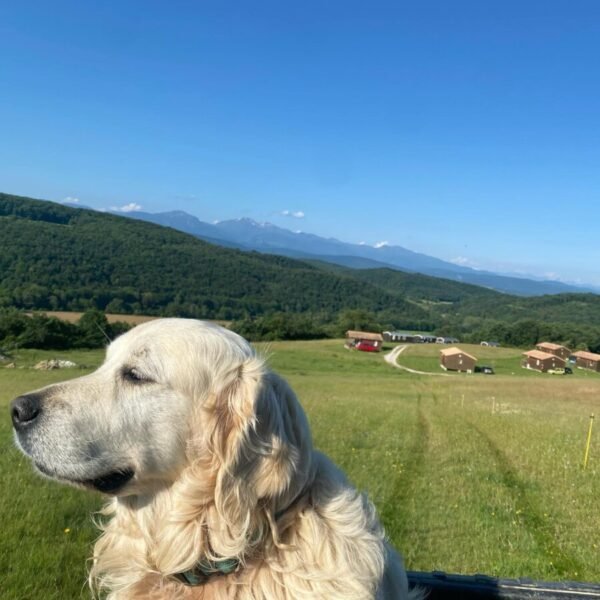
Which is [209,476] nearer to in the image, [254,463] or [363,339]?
[254,463]

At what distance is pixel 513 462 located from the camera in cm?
1084

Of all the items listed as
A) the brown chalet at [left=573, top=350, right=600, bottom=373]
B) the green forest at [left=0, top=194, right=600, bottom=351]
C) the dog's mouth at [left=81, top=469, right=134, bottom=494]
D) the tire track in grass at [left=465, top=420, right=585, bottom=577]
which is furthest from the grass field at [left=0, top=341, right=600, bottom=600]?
the brown chalet at [left=573, top=350, right=600, bottom=373]

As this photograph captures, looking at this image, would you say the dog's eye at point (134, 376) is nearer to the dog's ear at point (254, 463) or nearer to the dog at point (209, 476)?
the dog at point (209, 476)

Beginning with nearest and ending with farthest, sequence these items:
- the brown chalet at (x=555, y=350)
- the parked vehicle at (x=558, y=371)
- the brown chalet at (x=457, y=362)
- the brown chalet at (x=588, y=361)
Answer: the brown chalet at (x=457, y=362)
the parked vehicle at (x=558, y=371)
the brown chalet at (x=588, y=361)
the brown chalet at (x=555, y=350)

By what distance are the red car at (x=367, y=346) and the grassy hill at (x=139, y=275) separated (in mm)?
31551

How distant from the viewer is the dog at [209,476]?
8.45 ft

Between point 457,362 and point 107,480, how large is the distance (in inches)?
2569

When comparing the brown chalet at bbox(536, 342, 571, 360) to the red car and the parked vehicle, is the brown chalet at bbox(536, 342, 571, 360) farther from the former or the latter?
the red car

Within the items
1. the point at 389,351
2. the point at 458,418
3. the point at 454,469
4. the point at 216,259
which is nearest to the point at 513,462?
the point at 454,469

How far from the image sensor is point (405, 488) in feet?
27.9

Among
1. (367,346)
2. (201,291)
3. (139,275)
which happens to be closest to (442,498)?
(367,346)

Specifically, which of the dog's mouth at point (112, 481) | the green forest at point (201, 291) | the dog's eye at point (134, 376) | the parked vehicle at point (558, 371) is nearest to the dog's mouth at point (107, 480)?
the dog's mouth at point (112, 481)

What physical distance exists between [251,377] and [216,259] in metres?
162

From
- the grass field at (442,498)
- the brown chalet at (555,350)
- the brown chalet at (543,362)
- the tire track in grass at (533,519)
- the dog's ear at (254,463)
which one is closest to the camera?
the dog's ear at (254,463)
